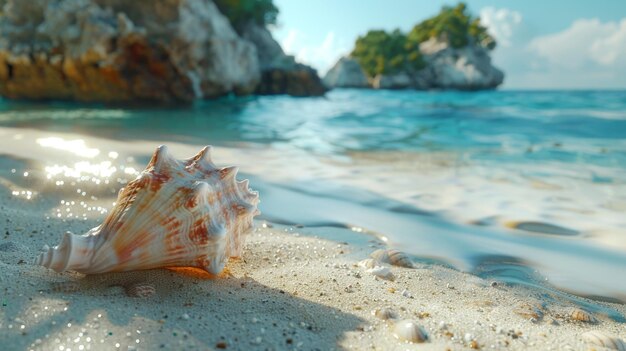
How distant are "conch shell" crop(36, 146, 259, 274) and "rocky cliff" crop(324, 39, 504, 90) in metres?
79.0

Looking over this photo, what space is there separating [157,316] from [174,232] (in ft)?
1.18

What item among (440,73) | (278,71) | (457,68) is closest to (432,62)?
(440,73)

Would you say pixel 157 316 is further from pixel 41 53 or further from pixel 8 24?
pixel 8 24

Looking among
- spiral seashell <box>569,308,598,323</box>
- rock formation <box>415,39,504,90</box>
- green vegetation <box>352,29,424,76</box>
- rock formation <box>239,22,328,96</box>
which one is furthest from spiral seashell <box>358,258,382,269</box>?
green vegetation <box>352,29,424,76</box>

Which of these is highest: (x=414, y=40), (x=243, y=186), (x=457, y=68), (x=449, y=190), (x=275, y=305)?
(x=414, y=40)

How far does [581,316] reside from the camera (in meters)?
2.12

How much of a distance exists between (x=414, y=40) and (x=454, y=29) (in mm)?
9082

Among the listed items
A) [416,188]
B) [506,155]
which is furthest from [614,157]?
[416,188]

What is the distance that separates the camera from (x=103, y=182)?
399cm

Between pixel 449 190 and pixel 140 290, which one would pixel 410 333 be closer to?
pixel 140 290

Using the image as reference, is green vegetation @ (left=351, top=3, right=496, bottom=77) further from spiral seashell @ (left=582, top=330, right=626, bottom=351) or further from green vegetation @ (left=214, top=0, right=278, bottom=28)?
spiral seashell @ (left=582, top=330, right=626, bottom=351)

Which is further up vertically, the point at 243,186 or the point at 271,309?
the point at 243,186

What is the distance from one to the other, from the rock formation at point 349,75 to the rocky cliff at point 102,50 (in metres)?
62.6

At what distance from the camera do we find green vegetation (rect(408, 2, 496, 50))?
78.6 metres
